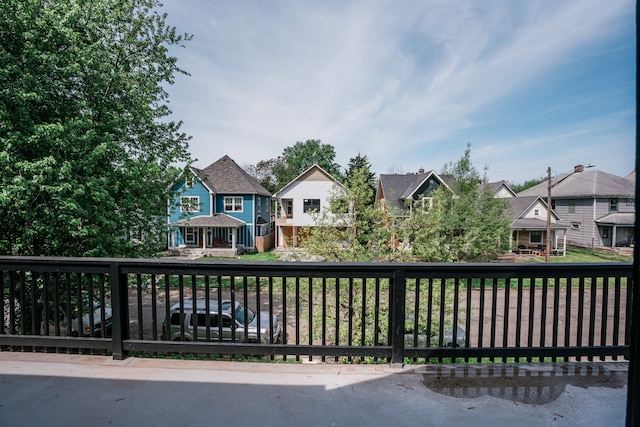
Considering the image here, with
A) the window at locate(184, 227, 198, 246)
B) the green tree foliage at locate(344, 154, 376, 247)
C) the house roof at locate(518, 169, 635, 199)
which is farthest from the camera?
the house roof at locate(518, 169, 635, 199)

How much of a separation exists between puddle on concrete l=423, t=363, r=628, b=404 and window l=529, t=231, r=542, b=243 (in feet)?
82.4

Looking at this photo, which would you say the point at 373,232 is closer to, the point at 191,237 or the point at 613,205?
the point at 191,237

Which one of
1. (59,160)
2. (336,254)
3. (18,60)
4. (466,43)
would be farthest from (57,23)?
(466,43)

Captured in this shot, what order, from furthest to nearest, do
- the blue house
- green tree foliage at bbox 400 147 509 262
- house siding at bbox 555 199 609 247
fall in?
house siding at bbox 555 199 609 247, the blue house, green tree foliage at bbox 400 147 509 262

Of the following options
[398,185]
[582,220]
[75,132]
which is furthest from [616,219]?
[75,132]

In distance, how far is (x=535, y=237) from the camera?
2366 centimetres

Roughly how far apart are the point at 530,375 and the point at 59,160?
722cm

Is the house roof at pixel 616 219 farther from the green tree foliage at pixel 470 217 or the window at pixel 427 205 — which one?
the window at pixel 427 205

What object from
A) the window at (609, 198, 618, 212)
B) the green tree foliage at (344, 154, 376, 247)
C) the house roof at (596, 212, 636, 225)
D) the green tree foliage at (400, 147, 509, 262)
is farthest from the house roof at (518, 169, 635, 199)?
the green tree foliage at (344, 154, 376, 247)

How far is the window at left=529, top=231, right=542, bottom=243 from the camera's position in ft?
77.2

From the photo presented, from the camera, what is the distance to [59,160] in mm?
5344

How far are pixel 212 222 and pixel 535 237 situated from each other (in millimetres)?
24227

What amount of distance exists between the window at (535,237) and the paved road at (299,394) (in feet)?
82.6

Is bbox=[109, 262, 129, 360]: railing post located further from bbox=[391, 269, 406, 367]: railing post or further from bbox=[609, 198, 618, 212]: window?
bbox=[609, 198, 618, 212]: window
